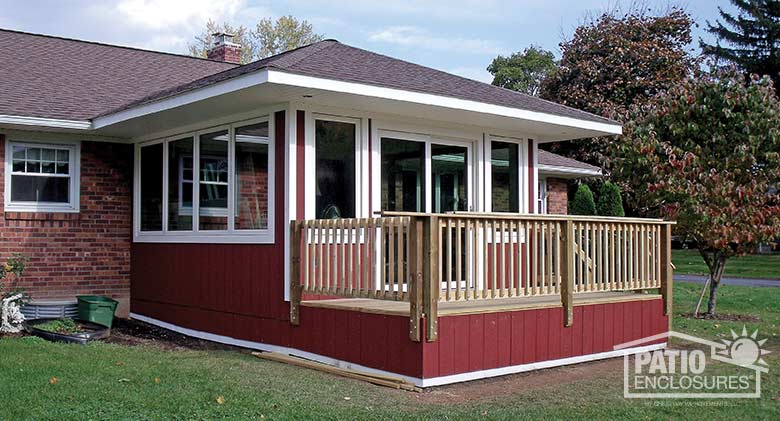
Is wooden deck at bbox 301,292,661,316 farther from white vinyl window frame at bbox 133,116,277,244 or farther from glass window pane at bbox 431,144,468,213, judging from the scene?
glass window pane at bbox 431,144,468,213

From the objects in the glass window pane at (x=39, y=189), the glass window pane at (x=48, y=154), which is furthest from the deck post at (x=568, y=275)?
the glass window pane at (x=48, y=154)

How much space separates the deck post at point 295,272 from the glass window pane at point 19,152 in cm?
451

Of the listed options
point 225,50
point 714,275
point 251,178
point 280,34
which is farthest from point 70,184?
point 280,34

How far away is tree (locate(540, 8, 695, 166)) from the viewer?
24267 millimetres

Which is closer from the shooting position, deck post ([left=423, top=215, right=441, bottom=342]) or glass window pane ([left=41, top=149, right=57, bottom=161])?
deck post ([left=423, top=215, right=441, bottom=342])

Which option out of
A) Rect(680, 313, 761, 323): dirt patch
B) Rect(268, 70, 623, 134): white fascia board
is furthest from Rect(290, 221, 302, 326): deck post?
Rect(680, 313, 761, 323): dirt patch

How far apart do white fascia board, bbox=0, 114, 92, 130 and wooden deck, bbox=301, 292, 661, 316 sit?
4.22 metres

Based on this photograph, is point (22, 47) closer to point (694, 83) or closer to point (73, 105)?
point (73, 105)

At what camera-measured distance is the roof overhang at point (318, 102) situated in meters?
7.90

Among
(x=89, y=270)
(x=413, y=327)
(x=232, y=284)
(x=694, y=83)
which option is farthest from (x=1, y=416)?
(x=694, y=83)

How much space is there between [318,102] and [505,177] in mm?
3243

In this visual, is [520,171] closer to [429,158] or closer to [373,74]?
[429,158]

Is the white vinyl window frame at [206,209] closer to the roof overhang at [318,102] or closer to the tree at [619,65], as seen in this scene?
Answer: the roof overhang at [318,102]

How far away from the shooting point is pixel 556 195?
57.3ft
